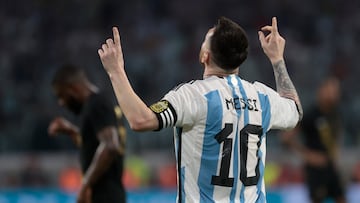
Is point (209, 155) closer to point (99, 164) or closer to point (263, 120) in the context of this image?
point (263, 120)

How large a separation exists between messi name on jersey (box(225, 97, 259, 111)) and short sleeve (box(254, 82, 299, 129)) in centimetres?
13

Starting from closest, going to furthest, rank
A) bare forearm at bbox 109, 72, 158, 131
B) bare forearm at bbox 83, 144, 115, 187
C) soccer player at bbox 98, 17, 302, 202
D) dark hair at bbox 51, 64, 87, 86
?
bare forearm at bbox 109, 72, 158, 131 → soccer player at bbox 98, 17, 302, 202 → bare forearm at bbox 83, 144, 115, 187 → dark hair at bbox 51, 64, 87, 86

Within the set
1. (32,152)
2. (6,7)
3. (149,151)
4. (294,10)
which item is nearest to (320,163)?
(149,151)

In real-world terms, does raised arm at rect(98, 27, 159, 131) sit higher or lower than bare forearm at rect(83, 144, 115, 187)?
higher

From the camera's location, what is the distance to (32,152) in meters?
14.7

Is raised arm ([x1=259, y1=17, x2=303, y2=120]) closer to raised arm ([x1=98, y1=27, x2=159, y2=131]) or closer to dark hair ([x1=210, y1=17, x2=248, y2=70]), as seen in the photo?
dark hair ([x1=210, y1=17, x2=248, y2=70])

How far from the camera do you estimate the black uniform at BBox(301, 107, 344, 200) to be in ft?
35.1

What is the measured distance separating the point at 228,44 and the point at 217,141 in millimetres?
481

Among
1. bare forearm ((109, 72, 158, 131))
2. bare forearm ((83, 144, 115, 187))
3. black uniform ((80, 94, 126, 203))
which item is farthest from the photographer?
black uniform ((80, 94, 126, 203))

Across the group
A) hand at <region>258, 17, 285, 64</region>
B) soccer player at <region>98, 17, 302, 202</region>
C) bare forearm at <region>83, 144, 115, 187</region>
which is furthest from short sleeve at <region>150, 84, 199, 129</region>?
bare forearm at <region>83, 144, 115, 187</region>

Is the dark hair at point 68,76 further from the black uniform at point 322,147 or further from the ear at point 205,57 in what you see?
the black uniform at point 322,147

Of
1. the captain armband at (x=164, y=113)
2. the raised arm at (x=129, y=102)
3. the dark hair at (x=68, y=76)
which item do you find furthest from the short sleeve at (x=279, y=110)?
the dark hair at (x=68, y=76)

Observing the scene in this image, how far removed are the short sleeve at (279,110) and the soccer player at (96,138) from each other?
6.28ft

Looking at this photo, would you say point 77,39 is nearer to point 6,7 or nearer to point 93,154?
point 6,7
